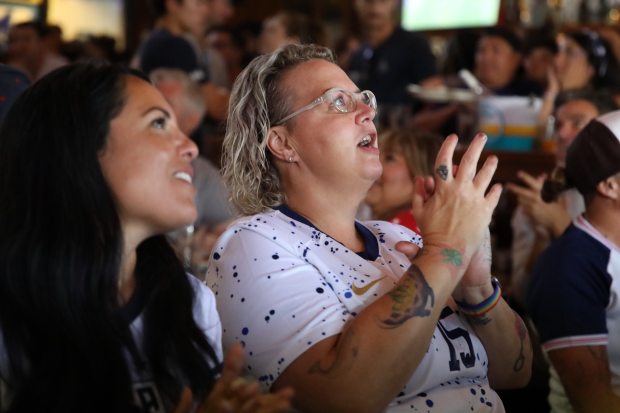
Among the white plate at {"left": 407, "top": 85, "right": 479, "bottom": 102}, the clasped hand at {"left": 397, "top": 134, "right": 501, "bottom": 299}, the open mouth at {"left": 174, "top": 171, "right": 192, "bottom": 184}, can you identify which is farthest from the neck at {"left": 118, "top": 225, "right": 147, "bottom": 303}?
the white plate at {"left": 407, "top": 85, "right": 479, "bottom": 102}

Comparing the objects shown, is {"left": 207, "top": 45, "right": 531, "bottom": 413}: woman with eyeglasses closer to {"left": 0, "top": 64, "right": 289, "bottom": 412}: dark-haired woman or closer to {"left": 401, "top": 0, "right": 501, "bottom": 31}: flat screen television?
{"left": 0, "top": 64, "right": 289, "bottom": 412}: dark-haired woman

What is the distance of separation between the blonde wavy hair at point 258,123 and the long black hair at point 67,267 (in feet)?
1.54

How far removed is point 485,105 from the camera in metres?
3.65

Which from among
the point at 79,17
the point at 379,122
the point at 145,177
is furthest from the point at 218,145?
the point at 79,17

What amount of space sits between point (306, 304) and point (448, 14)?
5.18 metres

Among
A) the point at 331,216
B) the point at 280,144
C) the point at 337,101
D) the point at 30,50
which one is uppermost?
the point at 337,101

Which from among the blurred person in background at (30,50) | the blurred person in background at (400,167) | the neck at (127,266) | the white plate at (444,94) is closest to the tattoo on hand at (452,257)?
the neck at (127,266)

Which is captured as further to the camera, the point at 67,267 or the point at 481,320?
the point at 481,320

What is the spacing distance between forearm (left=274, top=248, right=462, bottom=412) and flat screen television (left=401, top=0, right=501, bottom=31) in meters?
4.83

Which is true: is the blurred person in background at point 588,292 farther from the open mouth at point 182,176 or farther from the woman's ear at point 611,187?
the open mouth at point 182,176

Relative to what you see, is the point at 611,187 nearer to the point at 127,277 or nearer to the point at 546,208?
the point at 546,208

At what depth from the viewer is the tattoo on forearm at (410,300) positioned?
146 cm

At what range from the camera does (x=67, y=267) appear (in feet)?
4.36

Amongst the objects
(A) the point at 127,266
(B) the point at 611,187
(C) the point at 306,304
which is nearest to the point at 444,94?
(B) the point at 611,187
